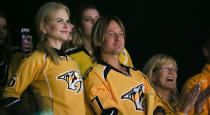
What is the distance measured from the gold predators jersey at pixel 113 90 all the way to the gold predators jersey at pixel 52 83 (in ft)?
0.29

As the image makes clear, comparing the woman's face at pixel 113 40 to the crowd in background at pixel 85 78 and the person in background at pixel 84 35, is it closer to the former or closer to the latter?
the crowd in background at pixel 85 78

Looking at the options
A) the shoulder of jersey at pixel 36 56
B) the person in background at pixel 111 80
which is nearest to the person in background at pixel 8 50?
the shoulder of jersey at pixel 36 56

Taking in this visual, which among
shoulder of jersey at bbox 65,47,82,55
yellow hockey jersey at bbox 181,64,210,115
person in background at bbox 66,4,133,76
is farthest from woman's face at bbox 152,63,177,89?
shoulder of jersey at bbox 65,47,82,55

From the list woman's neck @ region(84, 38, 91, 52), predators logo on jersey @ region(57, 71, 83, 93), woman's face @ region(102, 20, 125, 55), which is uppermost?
woman's face @ region(102, 20, 125, 55)

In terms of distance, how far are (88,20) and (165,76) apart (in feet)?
2.90

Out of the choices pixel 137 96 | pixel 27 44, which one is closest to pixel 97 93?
pixel 137 96

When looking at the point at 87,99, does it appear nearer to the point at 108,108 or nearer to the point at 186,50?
the point at 108,108

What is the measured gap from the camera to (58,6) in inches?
103

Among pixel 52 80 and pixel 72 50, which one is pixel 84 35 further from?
pixel 52 80

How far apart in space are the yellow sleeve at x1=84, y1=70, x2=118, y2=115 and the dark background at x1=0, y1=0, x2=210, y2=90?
189cm

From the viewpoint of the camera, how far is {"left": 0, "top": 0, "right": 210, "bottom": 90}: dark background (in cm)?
406

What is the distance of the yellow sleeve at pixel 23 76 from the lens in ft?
7.25

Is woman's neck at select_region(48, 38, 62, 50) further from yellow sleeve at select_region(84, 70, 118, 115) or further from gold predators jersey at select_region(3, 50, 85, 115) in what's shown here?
yellow sleeve at select_region(84, 70, 118, 115)

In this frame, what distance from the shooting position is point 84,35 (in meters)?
3.15
